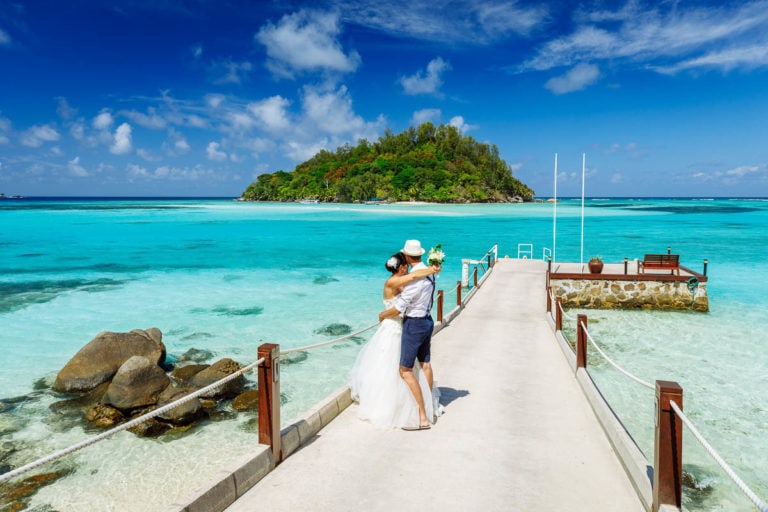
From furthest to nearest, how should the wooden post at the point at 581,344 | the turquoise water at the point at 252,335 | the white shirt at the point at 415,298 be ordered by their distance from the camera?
the wooden post at the point at 581,344 → the turquoise water at the point at 252,335 → the white shirt at the point at 415,298

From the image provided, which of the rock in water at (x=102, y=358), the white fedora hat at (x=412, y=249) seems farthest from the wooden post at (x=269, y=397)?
the rock in water at (x=102, y=358)

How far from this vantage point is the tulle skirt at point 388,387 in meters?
6.26

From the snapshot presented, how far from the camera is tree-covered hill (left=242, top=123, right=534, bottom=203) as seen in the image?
163 metres

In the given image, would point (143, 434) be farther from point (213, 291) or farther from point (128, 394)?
point (213, 291)

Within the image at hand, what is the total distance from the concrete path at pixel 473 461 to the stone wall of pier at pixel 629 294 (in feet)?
35.1

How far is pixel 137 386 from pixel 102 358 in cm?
211

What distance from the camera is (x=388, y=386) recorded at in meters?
6.31

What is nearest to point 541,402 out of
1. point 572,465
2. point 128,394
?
point 572,465

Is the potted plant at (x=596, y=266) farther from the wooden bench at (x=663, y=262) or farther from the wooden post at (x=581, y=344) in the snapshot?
the wooden post at (x=581, y=344)

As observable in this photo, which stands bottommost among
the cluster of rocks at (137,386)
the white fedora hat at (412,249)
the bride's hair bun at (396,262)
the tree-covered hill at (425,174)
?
the cluster of rocks at (137,386)

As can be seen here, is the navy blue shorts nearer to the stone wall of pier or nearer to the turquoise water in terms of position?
the turquoise water

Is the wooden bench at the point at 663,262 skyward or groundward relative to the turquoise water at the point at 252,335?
skyward

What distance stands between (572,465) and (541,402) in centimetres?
207

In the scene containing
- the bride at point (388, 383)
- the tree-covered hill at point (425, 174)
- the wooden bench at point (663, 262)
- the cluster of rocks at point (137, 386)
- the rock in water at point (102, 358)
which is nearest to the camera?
the bride at point (388, 383)
